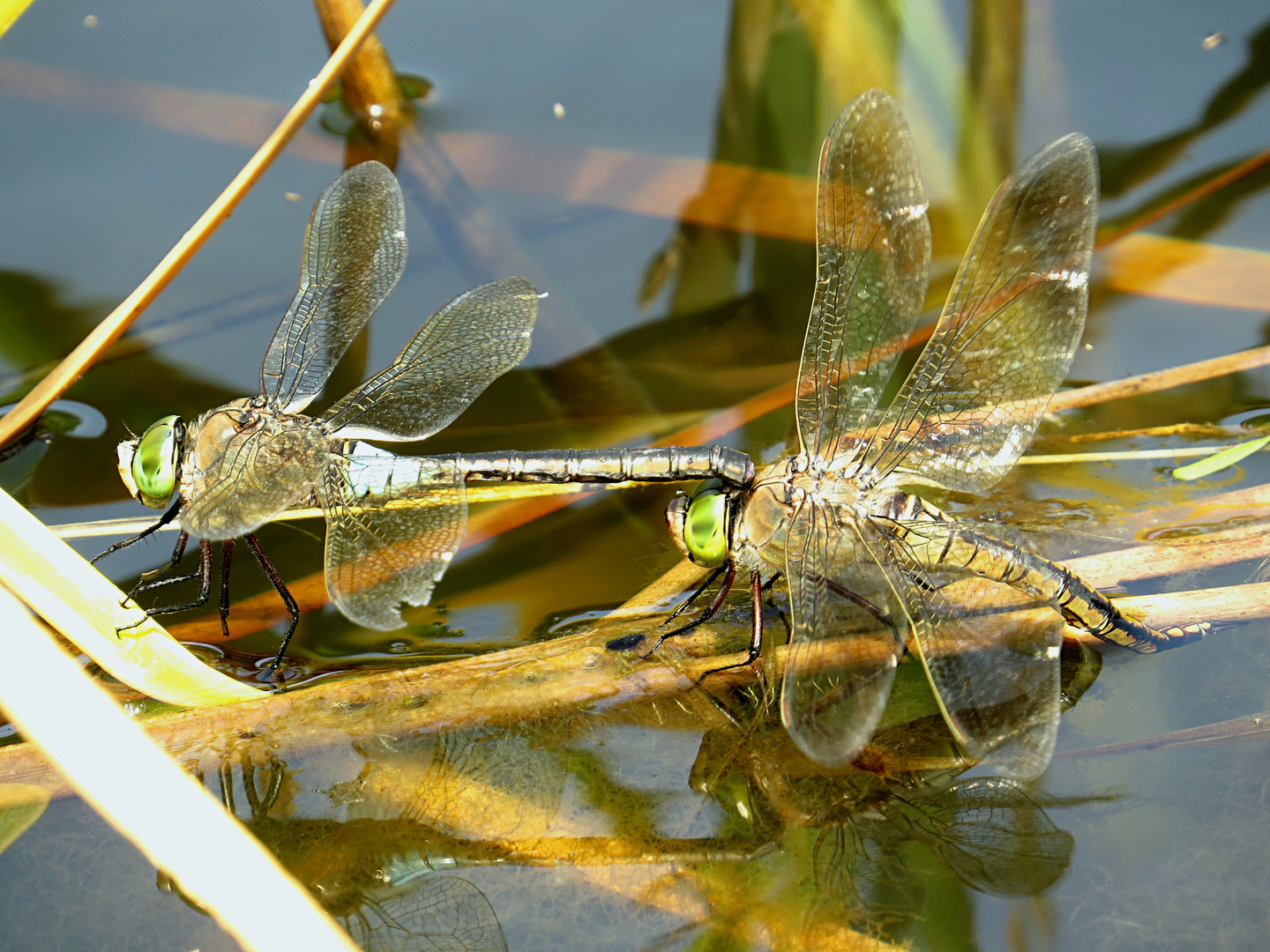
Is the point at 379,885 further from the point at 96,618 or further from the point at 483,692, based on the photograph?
the point at 96,618

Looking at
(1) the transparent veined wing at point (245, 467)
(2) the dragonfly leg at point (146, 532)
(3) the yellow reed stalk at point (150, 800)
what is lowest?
(2) the dragonfly leg at point (146, 532)

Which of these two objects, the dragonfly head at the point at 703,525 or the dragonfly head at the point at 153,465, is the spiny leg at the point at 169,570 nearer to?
the dragonfly head at the point at 153,465

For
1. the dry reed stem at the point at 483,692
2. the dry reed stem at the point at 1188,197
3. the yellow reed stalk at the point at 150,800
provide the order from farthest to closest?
the dry reed stem at the point at 1188,197 → the dry reed stem at the point at 483,692 → the yellow reed stalk at the point at 150,800

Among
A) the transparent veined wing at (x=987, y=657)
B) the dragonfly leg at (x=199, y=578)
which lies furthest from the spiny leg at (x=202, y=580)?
the transparent veined wing at (x=987, y=657)

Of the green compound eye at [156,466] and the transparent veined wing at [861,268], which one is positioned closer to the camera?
the transparent veined wing at [861,268]

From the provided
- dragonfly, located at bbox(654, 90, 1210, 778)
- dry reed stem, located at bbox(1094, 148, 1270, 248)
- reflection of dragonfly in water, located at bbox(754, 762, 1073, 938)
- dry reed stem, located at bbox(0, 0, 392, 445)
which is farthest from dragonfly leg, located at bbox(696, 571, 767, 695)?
dry reed stem, located at bbox(1094, 148, 1270, 248)

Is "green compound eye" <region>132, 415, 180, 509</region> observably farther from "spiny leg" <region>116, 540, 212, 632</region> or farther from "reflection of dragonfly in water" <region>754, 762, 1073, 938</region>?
"reflection of dragonfly in water" <region>754, 762, 1073, 938</region>

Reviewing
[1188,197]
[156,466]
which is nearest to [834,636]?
[156,466]
